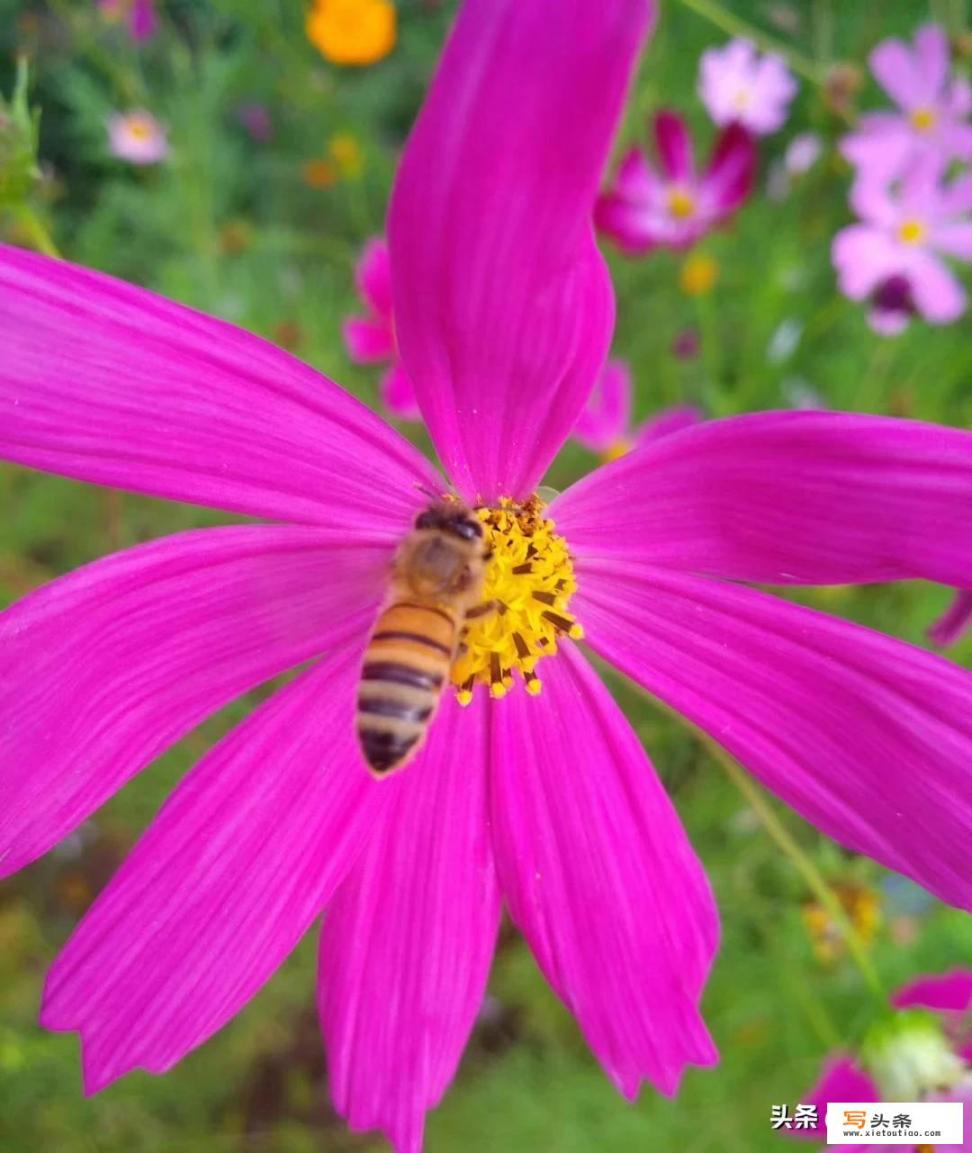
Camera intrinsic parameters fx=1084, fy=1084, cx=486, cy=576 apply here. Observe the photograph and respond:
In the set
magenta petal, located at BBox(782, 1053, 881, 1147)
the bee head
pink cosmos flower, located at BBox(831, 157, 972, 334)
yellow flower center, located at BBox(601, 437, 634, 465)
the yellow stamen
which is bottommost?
Answer: magenta petal, located at BBox(782, 1053, 881, 1147)

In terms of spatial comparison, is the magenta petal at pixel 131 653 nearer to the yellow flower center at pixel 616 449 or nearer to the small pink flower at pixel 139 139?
the yellow flower center at pixel 616 449

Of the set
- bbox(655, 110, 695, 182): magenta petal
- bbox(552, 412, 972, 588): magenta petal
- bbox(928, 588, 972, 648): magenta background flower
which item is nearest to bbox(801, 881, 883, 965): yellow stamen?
bbox(928, 588, 972, 648): magenta background flower

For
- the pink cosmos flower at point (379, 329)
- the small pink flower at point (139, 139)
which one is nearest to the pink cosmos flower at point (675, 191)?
the pink cosmos flower at point (379, 329)

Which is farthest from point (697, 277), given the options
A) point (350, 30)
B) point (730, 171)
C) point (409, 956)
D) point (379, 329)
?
point (409, 956)

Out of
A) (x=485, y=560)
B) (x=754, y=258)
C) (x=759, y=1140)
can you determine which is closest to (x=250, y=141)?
(x=754, y=258)

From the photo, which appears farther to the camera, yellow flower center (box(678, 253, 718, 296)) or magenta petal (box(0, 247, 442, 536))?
yellow flower center (box(678, 253, 718, 296))

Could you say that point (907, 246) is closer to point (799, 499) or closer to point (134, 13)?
point (799, 499)

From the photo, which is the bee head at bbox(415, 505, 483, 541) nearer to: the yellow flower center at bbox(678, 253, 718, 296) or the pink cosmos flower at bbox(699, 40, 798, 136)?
the yellow flower center at bbox(678, 253, 718, 296)

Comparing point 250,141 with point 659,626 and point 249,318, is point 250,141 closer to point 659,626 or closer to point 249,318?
point 249,318
